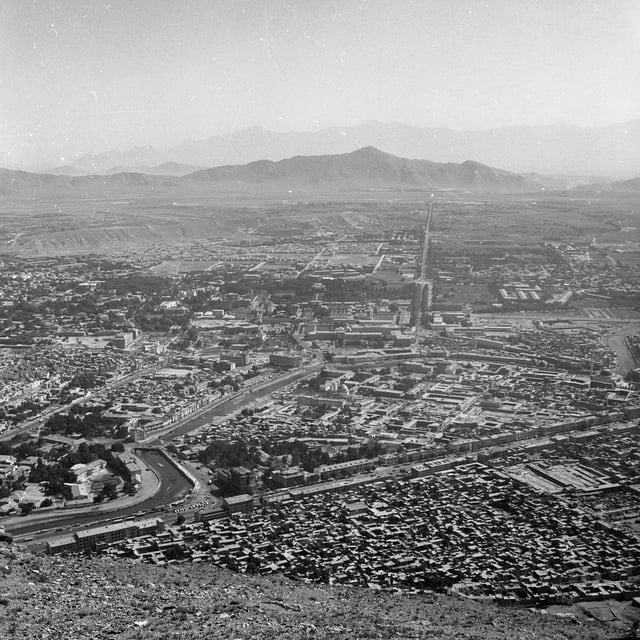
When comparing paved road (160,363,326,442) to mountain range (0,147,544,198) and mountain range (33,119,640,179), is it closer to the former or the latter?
mountain range (0,147,544,198)

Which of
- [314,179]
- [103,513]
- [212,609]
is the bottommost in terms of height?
[103,513]

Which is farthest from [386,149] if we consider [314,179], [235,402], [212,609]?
[212,609]

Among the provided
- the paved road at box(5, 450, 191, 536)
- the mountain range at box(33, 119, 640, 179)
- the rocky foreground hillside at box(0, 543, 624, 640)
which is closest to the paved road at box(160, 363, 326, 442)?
the paved road at box(5, 450, 191, 536)

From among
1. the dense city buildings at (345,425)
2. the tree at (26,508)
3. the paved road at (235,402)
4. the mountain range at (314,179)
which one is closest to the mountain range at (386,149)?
the mountain range at (314,179)

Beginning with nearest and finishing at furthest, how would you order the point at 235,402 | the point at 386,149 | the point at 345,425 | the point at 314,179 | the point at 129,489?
1. the point at 129,489
2. the point at 345,425
3. the point at 235,402
4. the point at 314,179
5. the point at 386,149

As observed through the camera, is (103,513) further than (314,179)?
No

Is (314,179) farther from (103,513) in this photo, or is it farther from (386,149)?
(103,513)
